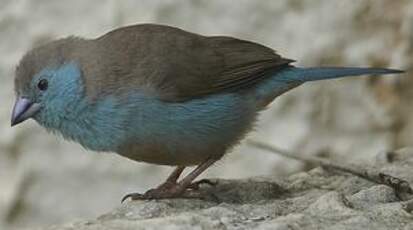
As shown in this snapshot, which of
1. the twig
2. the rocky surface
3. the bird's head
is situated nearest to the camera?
the rocky surface

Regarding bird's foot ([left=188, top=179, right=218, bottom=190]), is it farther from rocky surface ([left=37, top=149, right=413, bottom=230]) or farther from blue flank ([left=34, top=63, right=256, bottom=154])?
blue flank ([left=34, top=63, right=256, bottom=154])

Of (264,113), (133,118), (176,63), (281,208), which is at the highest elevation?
(264,113)

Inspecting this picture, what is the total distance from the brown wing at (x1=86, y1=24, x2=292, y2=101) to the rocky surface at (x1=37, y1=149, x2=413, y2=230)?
1.53 feet

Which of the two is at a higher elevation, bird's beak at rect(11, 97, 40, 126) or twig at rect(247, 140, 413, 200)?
bird's beak at rect(11, 97, 40, 126)

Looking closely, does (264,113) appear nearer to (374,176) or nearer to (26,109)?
(374,176)

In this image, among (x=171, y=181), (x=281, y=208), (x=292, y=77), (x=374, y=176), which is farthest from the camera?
(x=292, y=77)

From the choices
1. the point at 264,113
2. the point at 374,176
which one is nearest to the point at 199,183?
the point at 374,176

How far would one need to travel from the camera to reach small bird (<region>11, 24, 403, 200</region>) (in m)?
5.16

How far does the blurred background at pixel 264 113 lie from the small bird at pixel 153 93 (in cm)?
123

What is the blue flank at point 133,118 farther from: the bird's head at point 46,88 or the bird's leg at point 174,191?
the bird's leg at point 174,191

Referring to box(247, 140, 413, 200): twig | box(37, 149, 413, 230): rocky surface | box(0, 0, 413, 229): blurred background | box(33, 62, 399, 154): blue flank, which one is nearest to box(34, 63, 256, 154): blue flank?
box(33, 62, 399, 154): blue flank

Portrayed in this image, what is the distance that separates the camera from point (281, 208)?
4.78 meters

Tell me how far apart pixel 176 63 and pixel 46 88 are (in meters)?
0.58

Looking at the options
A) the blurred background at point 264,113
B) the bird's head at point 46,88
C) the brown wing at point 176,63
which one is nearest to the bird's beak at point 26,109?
the bird's head at point 46,88
